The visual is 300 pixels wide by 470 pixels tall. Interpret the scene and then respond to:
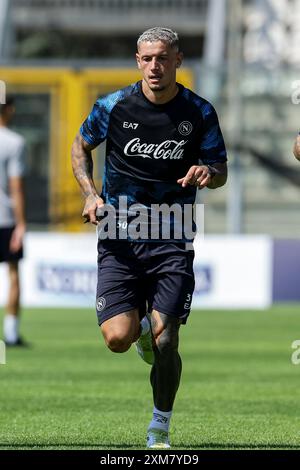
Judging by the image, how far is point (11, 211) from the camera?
14.5 m

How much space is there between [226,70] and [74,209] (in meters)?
3.44

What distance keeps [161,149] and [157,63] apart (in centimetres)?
52

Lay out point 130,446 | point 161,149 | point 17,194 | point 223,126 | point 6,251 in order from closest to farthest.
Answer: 1. point 130,446
2. point 161,149
3. point 17,194
4. point 6,251
5. point 223,126

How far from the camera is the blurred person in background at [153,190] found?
315 inches

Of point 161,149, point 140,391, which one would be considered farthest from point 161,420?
point 140,391

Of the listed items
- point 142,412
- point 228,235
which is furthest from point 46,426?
point 228,235

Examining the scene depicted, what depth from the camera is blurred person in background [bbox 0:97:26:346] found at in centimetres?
1417

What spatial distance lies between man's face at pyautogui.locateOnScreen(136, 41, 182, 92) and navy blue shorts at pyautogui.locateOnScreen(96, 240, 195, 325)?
97 centimetres

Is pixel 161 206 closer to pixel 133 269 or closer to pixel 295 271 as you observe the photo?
pixel 133 269

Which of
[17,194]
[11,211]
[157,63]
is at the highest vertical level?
[157,63]

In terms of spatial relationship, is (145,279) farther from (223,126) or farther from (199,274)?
(223,126)

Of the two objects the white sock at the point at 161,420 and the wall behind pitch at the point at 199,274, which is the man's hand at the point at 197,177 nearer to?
the white sock at the point at 161,420

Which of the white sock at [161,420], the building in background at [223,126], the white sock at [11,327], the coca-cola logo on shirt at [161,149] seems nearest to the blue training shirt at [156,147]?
the coca-cola logo on shirt at [161,149]

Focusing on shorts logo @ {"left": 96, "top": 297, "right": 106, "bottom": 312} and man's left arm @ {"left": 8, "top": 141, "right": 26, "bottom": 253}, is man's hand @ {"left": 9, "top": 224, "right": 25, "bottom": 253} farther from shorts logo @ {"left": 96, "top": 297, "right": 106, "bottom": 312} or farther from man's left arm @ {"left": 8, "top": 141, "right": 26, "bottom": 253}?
shorts logo @ {"left": 96, "top": 297, "right": 106, "bottom": 312}
